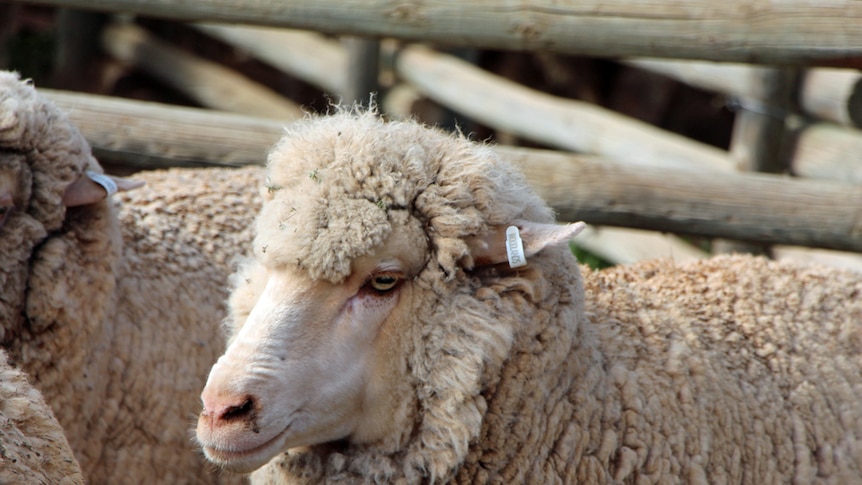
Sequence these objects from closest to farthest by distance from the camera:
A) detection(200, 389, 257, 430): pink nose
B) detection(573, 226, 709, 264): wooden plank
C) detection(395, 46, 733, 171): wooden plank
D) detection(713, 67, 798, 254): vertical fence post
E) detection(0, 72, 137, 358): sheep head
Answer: detection(200, 389, 257, 430): pink nose
detection(0, 72, 137, 358): sheep head
detection(713, 67, 798, 254): vertical fence post
detection(573, 226, 709, 264): wooden plank
detection(395, 46, 733, 171): wooden plank

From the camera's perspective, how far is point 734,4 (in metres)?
4.04

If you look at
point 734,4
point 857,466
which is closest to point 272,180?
point 857,466

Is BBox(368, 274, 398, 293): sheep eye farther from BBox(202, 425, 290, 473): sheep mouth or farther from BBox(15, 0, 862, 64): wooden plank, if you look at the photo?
BBox(15, 0, 862, 64): wooden plank

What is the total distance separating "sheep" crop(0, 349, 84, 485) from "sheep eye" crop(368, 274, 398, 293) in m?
0.86

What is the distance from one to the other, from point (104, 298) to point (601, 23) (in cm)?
227

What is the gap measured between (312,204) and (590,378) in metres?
0.90

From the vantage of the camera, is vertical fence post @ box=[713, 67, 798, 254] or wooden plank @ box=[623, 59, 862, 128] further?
vertical fence post @ box=[713, 67, 798, 254]

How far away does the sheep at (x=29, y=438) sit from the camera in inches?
86.3

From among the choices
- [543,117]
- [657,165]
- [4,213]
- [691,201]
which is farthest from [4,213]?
[543,117]

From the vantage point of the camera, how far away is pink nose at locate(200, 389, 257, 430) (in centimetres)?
242

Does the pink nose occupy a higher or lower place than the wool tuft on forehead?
lower

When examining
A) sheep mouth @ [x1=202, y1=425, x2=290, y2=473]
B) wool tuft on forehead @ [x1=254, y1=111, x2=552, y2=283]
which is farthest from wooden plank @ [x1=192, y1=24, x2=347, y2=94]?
sheep mouth @ [x1=202, y1=425, x2=290, y2=473]

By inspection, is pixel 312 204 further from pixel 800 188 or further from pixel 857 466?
pixel 800 188

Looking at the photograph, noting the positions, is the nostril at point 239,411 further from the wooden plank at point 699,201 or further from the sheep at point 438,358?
the wooden plank at point 699,201
